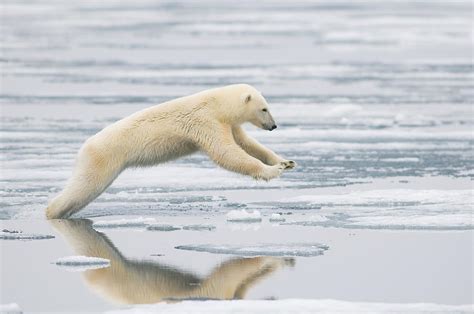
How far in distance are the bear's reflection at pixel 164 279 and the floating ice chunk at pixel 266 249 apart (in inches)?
5.5

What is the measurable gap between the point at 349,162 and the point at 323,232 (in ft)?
10.0

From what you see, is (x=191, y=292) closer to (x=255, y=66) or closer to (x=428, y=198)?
(x=428, y=198)

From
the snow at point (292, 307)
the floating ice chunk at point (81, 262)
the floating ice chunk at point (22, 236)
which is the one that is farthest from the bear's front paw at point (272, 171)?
the snow at point (292, 307)

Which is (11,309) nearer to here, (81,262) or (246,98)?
(81,262)

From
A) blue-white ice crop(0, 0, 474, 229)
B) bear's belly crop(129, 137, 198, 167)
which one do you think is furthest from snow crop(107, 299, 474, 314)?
bear's belly crop(129, 137, 198, 167)

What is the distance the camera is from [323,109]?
13.9m

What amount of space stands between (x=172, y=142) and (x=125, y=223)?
71 centimetres

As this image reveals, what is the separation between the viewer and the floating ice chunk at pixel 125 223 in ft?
23.7

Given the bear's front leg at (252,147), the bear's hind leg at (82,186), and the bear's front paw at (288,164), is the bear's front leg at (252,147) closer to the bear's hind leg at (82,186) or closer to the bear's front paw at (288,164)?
the bear's front paw at (288,164)

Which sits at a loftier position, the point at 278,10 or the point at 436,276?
the point at 278,10

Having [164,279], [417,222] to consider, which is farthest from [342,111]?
[164,279]

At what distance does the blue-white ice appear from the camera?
8195 mm

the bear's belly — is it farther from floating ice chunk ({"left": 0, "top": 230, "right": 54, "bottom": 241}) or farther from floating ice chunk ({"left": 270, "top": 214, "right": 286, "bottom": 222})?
floating ice chunk ({"left": 0, "top": 230, "right": 54, "bottom": 241})

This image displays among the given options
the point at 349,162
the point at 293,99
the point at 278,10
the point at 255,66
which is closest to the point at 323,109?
the point at 293,99
